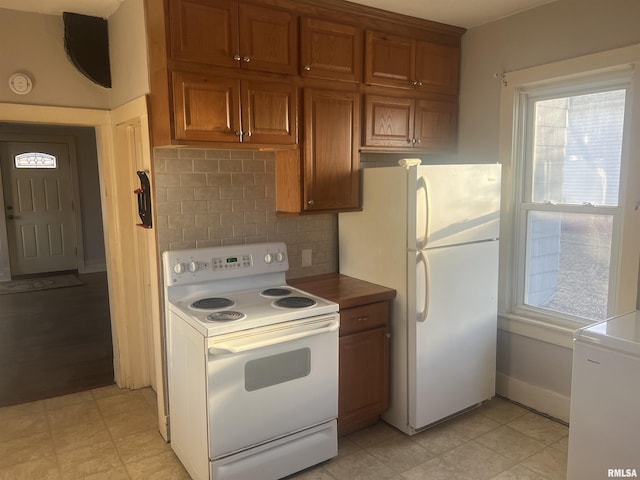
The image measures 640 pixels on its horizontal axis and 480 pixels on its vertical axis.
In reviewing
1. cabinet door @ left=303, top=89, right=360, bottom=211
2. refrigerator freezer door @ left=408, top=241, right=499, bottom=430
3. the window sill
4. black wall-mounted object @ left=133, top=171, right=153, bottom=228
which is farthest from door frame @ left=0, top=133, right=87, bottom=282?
the window sill

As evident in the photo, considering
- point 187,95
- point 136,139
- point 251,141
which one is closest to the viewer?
point 187,95

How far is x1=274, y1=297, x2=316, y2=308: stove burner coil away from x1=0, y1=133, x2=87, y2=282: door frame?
617 centimetres

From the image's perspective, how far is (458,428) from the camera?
2963 mm

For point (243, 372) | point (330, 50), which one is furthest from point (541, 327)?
point (330, 50)

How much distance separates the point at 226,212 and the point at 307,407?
120 centimetres

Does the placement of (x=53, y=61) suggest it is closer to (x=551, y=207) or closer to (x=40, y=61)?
(x=40, y=61)

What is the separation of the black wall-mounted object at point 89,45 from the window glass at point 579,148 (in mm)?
2795

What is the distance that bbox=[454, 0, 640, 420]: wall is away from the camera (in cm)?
264

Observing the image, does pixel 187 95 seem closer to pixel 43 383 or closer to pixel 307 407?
pixel 307 407

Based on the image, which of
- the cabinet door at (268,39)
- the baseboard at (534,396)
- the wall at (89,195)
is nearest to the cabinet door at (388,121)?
the cabinet door at (268,39)

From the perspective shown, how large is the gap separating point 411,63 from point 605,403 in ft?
7.44

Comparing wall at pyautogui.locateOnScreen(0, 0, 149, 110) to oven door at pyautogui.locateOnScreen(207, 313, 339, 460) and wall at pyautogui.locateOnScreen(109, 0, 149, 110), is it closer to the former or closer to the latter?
wall at pyautogui.locateOnScreen(109, 0, 149, 110)

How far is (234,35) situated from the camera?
249 cm

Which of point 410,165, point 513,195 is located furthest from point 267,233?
point 513,195
